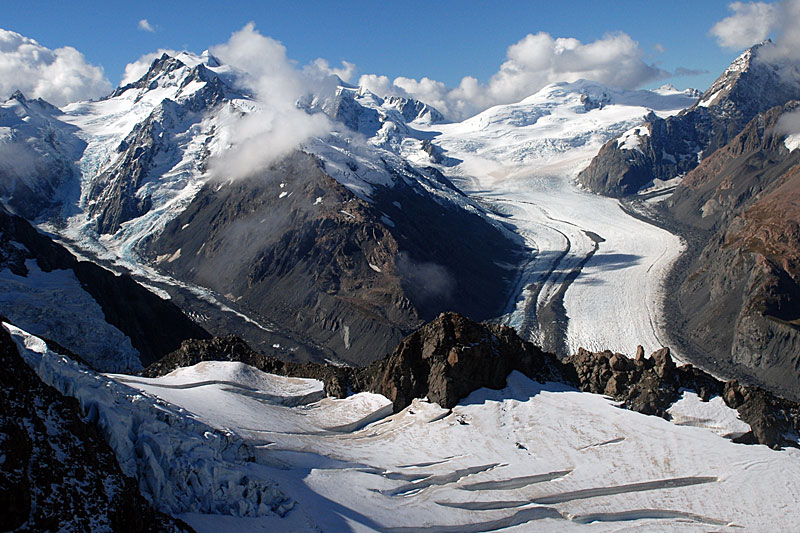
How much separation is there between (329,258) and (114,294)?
145ft

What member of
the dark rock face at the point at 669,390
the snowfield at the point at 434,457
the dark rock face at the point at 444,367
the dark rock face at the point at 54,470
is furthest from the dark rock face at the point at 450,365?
the dark rock face at the point at 54,470

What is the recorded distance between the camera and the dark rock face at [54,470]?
15.5 m

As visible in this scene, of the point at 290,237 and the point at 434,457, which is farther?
the point at 290,237

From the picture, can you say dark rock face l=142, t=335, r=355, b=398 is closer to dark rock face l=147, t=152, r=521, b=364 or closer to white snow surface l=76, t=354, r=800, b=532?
white snow surface l=76, t=354, r=800, b=532

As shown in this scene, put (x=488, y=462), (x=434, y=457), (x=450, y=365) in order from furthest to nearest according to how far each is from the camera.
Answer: (x=450, y=365)
(x=434, y=457)
(x=488, y=462)

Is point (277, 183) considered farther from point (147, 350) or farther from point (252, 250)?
point (147, 350)

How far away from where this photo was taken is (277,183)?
133625mm

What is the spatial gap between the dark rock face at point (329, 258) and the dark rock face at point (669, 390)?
4686 cm

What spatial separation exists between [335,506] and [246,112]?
6283 inches

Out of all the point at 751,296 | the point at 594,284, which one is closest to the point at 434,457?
the point at 751,296

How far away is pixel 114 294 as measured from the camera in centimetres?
7194

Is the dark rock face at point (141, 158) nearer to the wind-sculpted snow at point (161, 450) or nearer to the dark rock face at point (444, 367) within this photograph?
the dark rock face at point (444, 367)

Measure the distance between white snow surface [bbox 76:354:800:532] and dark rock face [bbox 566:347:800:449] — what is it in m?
1.20

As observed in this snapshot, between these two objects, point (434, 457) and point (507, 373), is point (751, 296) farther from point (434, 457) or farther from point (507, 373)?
point (434, 457)
